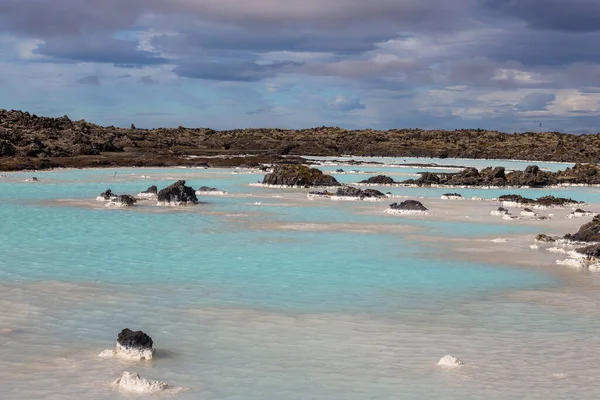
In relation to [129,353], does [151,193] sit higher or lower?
higher

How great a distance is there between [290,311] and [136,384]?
4.88 metres

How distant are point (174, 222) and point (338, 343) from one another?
16.5 m

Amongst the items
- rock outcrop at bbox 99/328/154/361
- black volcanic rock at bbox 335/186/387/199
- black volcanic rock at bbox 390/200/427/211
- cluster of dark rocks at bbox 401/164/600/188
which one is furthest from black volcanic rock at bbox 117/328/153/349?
cluster of dark rocks at bbox 401/164/600/188

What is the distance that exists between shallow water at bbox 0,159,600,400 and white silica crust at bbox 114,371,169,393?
204 mm

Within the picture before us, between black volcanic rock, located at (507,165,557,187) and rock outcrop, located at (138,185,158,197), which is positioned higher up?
black volcanic rock, located at (507,165,557,187)

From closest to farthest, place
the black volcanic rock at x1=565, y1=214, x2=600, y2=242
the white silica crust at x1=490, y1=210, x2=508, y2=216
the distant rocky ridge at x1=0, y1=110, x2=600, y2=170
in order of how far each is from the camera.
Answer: the black volcanic rock at x1=565, y1=214, x2=600, y2=242 < the white silica crust at x1=490, y1=210, x2=508, y2=216 < the distant rocky ridge at x1=0, y1=110, x2=600, y2=170

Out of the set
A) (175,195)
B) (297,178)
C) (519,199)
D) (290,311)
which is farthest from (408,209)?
(290,311)

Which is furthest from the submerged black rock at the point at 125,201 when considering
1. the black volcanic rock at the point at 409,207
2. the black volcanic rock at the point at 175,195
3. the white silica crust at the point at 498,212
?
the white silica crust at the point at 498,212

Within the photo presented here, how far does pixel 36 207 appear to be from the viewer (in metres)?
30.7

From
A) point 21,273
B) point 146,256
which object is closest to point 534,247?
point 146,256

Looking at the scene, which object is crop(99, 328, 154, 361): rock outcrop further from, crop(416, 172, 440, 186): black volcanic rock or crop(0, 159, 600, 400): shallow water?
crop(416, 172, 440, 186): black volcanic rock

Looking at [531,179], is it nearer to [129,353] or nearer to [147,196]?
[147,196]

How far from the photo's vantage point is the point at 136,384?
29.5 ft

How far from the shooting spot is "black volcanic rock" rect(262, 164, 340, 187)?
157 feet
